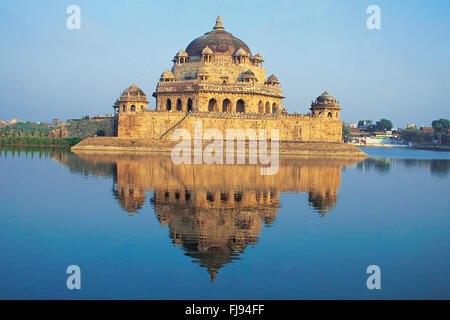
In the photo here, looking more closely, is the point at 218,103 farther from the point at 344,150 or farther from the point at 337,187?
the point at 337,187

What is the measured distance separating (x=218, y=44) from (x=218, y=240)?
45.2 m

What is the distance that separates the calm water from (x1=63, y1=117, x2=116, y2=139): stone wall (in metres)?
34.6

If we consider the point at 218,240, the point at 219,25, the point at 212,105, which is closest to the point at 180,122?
the point at 212,105

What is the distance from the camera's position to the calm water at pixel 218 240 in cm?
797

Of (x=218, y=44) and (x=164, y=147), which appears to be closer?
(x=164, y=147)

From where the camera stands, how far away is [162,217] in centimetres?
A: 1323

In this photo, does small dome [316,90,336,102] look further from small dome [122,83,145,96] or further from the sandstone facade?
small dome [122,83,145,96]

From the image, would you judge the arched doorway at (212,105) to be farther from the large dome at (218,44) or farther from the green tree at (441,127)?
the green tree at (441,127)

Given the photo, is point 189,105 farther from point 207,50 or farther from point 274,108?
point 274,108

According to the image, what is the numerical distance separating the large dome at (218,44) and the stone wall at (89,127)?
1280 centimetres

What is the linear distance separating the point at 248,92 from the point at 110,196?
113ft

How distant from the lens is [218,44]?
53312 mm

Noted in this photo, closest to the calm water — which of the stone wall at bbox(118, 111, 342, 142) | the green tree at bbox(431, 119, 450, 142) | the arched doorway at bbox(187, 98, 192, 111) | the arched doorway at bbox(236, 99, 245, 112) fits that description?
the stone wall at bbox(118, 111, 342, 142)

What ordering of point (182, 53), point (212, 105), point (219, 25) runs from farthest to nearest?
point (219, 25) → point (182, 53) → point (212, 105)
